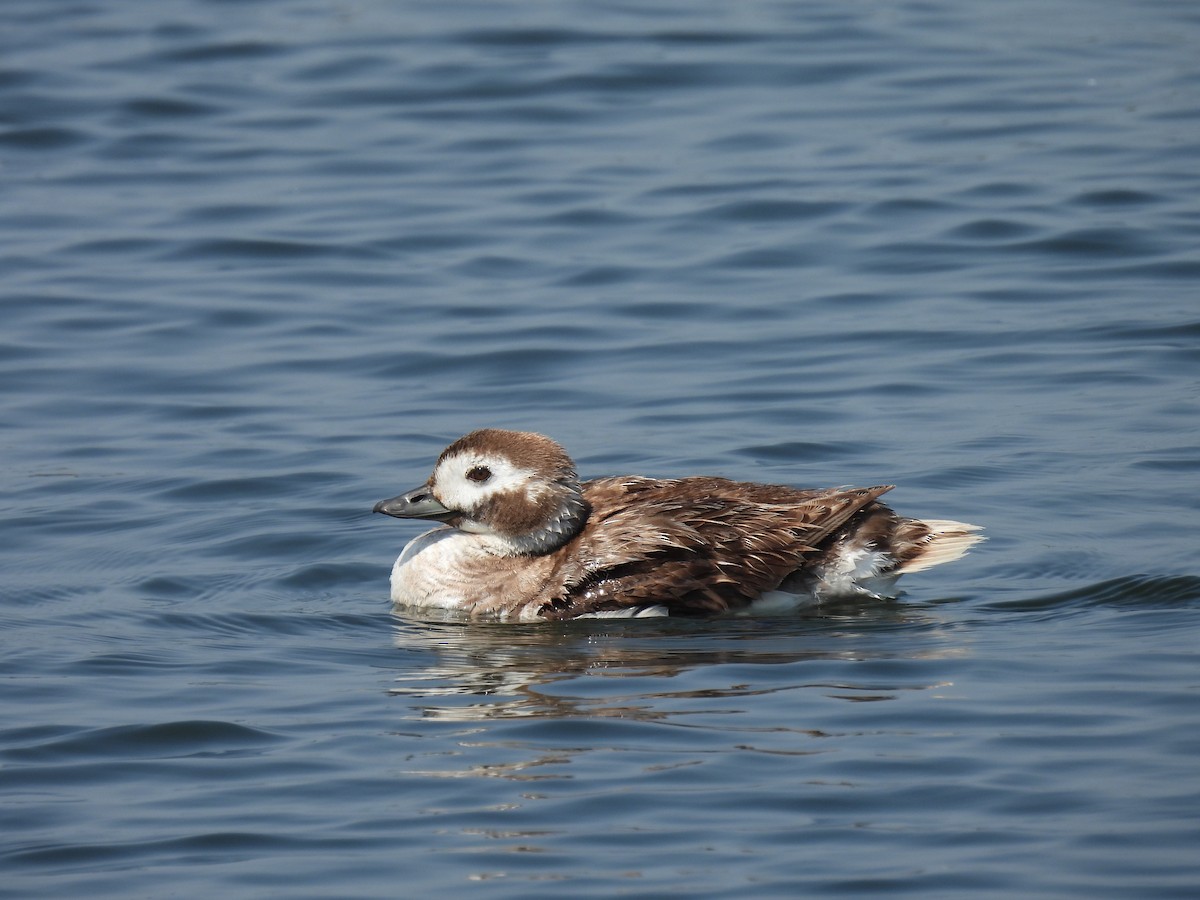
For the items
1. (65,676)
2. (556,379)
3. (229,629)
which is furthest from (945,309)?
(65,676)

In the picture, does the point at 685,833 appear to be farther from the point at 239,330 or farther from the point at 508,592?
the point at 239,330

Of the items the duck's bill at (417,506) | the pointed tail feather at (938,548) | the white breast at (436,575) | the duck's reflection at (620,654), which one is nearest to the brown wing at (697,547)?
the duck's reflection at (620,654)

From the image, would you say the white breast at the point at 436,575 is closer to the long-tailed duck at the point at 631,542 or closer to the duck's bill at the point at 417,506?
the long-tailed duck at the point at 631,542

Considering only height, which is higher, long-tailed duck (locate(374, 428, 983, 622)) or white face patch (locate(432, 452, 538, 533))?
white face patch (locate(432, 452, 538, 533))

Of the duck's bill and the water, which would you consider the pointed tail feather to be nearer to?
the water

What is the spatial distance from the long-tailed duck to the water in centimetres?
20

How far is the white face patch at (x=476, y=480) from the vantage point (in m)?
9.31

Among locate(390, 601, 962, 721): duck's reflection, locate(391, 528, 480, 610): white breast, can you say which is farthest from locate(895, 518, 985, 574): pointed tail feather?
locate(391, 528, 480, 610): white breast

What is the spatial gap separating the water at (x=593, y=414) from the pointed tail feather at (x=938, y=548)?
21cm

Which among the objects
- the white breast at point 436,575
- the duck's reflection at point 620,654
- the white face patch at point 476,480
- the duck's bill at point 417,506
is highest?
the white face patch at point 476,480

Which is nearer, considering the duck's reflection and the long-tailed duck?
the duck's reflection

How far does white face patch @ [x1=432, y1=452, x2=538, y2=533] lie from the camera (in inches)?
367

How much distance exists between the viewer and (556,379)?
12859mm

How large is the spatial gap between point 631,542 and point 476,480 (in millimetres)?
834
